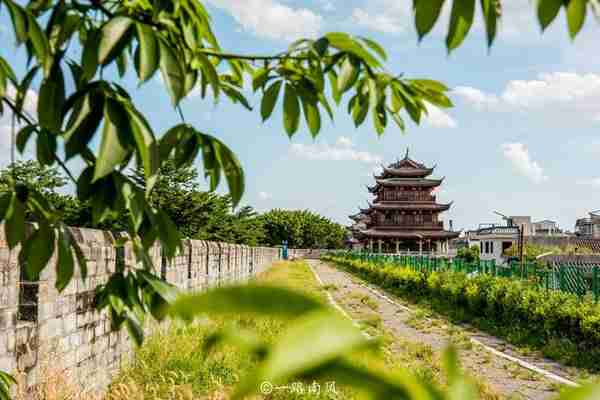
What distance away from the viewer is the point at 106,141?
3.72 feet

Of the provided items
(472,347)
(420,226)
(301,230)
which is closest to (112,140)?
(472,347)

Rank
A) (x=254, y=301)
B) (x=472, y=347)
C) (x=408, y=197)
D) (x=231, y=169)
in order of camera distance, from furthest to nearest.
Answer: (x=408, y=197) → (x=472, y=347) → (x=231, y=169) → (x=254, y=301)

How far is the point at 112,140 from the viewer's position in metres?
1.14

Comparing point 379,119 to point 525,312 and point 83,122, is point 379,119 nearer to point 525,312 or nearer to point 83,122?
point 83,122

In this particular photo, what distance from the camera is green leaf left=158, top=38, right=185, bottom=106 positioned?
1.20 metres

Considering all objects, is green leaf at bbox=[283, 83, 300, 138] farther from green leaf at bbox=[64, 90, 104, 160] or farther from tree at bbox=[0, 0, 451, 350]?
green leaf at bbox=[64, 90, 104, 160]

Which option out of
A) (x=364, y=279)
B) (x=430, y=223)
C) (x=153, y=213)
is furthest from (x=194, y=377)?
(x=430, y=223)

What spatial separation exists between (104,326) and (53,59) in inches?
201

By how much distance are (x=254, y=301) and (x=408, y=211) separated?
204ft

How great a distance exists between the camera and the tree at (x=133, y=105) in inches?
46.6

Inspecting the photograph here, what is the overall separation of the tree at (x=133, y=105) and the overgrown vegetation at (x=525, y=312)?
835cm

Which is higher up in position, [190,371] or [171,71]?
[171,71]

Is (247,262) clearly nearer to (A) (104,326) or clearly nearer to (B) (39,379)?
(A) (104,326)

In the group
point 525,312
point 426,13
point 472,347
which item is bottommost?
point 472,347
